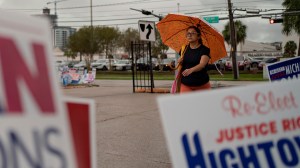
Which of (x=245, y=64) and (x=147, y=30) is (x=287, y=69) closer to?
(x=147, y=30)

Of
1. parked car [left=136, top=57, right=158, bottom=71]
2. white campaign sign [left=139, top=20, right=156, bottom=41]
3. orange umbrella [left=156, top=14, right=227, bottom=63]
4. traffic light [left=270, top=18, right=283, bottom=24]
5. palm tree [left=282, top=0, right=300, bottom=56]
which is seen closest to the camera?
orange umbrella [left=156, top=14, right=227, bottom=63]

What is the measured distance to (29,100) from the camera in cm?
173

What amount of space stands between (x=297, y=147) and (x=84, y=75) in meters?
22.9

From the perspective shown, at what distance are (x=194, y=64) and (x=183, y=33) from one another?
72.1 inches

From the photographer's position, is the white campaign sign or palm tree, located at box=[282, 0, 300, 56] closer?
the white campaign sign

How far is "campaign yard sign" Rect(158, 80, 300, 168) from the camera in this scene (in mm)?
2289

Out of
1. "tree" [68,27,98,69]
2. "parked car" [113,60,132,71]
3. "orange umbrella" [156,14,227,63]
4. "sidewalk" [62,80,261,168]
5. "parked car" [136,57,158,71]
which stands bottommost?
"sidewalk" [62,80,261,168]

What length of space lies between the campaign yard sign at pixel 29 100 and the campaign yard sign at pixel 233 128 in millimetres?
608

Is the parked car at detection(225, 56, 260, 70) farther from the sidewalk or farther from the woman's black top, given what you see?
the woman's black top

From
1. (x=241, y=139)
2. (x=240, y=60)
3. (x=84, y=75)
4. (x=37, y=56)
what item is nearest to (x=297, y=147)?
(x=241, y=139)

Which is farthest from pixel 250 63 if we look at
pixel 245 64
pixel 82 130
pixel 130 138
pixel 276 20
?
pixel 82 130

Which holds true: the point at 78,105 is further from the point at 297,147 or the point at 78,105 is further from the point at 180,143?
the point at 297,147

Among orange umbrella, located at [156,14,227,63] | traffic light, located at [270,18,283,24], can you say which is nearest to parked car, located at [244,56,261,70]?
traffic light, located at [270,18,283,24]

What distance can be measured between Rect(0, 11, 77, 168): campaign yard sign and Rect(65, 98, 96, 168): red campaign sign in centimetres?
42
